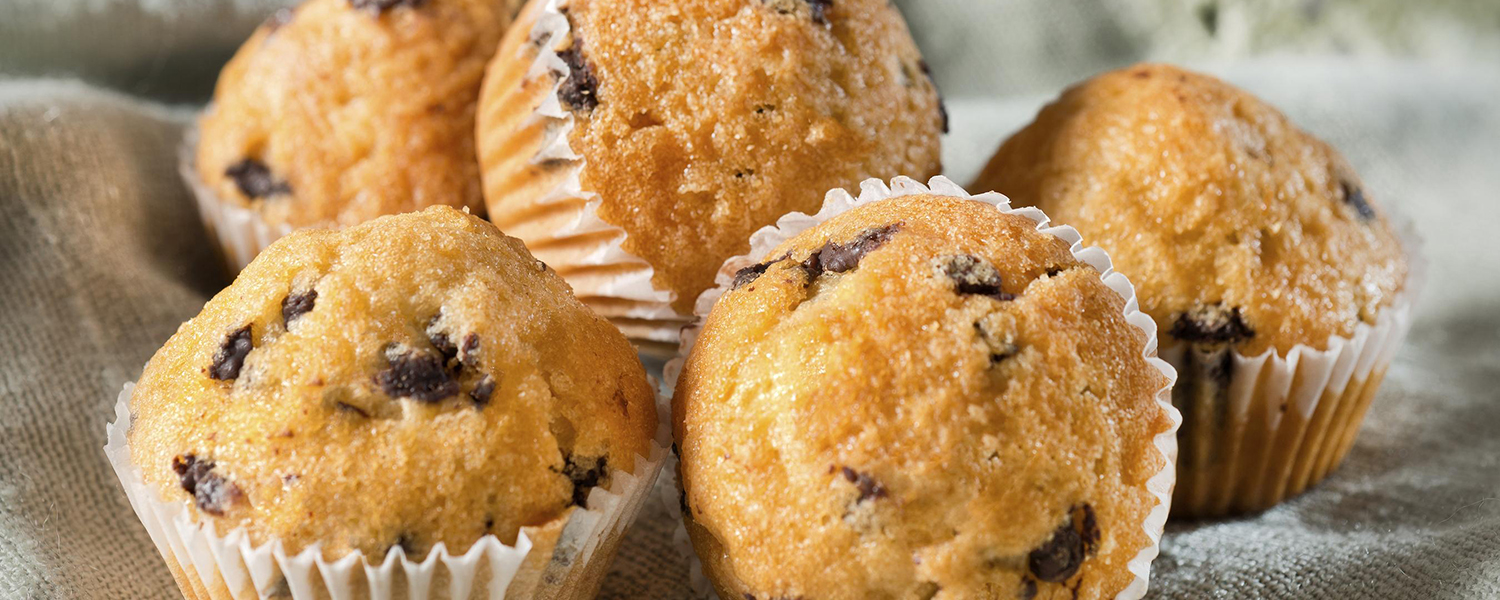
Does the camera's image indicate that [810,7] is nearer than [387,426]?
No

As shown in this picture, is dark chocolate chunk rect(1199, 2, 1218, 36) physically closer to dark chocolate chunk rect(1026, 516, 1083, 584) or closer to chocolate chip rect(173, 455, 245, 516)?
dark chocolate chunk rect(1026, 516, 1083, 584)

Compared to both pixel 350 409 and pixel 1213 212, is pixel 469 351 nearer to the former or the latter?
pixel 350 409

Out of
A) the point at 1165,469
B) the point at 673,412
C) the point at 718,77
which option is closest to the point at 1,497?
the point at 673,412

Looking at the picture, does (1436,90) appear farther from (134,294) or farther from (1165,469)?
(134,294)

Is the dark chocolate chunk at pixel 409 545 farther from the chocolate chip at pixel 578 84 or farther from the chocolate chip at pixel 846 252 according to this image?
the chocolate chip at pixel 578 84

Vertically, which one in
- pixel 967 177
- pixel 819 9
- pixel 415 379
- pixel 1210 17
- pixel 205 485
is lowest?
pixel 967 177

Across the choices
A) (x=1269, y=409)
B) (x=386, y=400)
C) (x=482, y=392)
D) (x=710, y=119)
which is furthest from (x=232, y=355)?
(x=1269, y=409)
